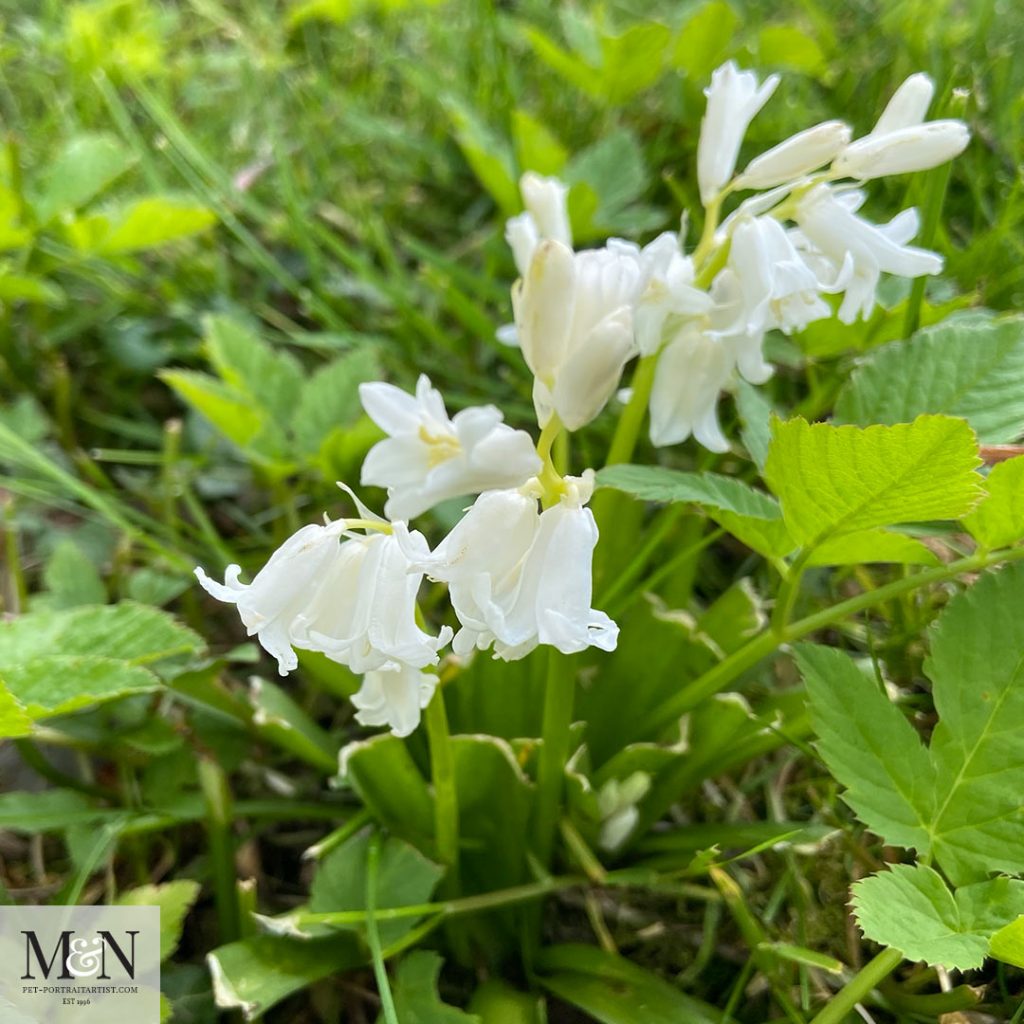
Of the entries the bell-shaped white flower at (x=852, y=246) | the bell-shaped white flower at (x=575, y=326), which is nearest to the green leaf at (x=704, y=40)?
the bell-shaped white flower at (x=852, y=246)

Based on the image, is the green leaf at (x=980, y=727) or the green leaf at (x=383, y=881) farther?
the green leaf at (x=383, y=881)

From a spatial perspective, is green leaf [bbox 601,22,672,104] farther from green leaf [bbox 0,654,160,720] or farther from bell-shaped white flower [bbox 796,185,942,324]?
green leaf [bbox 0,654,160,720]

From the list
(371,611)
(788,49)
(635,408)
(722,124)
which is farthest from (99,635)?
(788,49)

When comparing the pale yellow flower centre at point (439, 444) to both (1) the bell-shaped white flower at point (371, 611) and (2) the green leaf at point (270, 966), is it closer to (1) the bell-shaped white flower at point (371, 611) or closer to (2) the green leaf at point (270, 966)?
(1) the bell-shaped white flower at point (371, 611)

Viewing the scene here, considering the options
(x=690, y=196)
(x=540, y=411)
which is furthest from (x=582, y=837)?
(x=690, y=196)

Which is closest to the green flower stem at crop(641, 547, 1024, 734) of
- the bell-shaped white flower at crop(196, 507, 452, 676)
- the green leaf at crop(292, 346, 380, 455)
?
the bell-shaped white flower at crop(196, 507, 452, 676)

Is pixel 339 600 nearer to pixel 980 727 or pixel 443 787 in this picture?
pixel 443 787
